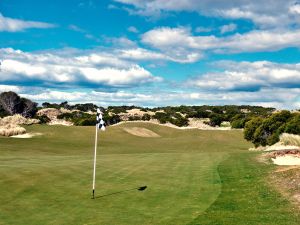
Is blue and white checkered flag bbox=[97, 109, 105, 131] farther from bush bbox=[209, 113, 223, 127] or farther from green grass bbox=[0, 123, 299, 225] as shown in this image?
bush bbox=[209, 113, 223, 127]

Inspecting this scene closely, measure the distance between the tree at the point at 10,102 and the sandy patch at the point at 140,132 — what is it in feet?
206

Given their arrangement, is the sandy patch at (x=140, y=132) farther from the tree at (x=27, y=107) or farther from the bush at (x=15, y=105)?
the tree at (x=27, y=107)

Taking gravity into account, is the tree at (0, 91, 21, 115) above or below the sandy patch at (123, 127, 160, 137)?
above

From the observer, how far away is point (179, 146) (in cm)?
9181

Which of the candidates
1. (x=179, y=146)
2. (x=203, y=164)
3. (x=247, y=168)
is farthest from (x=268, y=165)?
(x=179, y=146)

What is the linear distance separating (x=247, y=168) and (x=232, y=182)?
7.64 meters

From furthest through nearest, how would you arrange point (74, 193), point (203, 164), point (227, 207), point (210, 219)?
1. point (203, 164)
2. point (74, 193)
3. point (227, 207)
4. point (210, 219)

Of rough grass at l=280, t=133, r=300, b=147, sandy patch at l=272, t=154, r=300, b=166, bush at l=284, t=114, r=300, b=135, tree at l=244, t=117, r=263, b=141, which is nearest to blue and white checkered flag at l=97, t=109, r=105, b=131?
sandy patch at l=272, t=154, r=300, b=166

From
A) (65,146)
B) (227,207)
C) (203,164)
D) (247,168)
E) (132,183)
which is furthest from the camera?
(65,146)

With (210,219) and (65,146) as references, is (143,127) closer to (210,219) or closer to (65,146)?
(65,146)

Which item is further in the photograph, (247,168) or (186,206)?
(247,168)

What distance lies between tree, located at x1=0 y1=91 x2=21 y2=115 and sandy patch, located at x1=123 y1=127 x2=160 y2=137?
6286cm

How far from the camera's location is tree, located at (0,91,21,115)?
160m

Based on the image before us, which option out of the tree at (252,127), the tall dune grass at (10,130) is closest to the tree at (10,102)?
the tall dune grass at (10,130)
